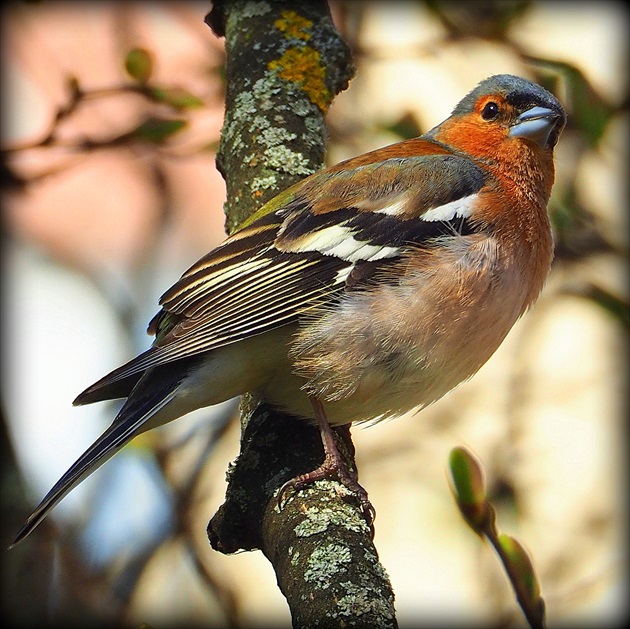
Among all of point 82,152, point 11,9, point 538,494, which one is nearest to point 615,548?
point 538,494

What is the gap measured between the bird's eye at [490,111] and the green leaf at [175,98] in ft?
3.56

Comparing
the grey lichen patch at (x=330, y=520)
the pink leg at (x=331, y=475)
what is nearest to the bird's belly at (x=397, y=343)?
the pink leg at (x=331, y=475)

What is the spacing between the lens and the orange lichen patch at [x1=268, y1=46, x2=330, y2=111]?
338 centimetres

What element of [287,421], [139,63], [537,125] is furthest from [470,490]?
[139,63]

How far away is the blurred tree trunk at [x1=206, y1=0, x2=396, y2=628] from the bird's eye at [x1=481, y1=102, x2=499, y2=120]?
1.76 feet

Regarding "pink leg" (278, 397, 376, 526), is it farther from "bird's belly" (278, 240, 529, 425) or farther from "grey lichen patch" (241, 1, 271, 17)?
"grey lichen patch" (241, 1, 271, 17)

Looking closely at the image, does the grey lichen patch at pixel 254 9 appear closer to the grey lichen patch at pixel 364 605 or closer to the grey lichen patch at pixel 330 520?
the grey lichen patch at pixel 330 520

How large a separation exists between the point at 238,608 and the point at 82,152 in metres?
1.96

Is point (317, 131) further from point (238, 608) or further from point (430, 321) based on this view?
point (238, 608)

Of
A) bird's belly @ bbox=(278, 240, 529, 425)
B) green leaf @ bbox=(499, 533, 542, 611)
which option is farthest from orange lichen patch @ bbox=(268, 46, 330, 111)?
green leaf @ bbox=(499, 533, 542, 611)

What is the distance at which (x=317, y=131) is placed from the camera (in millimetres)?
3367

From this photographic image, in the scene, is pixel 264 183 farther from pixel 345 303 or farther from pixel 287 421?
pixel 287 421

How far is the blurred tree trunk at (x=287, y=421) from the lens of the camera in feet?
6.80

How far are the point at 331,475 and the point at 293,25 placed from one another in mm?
1773
